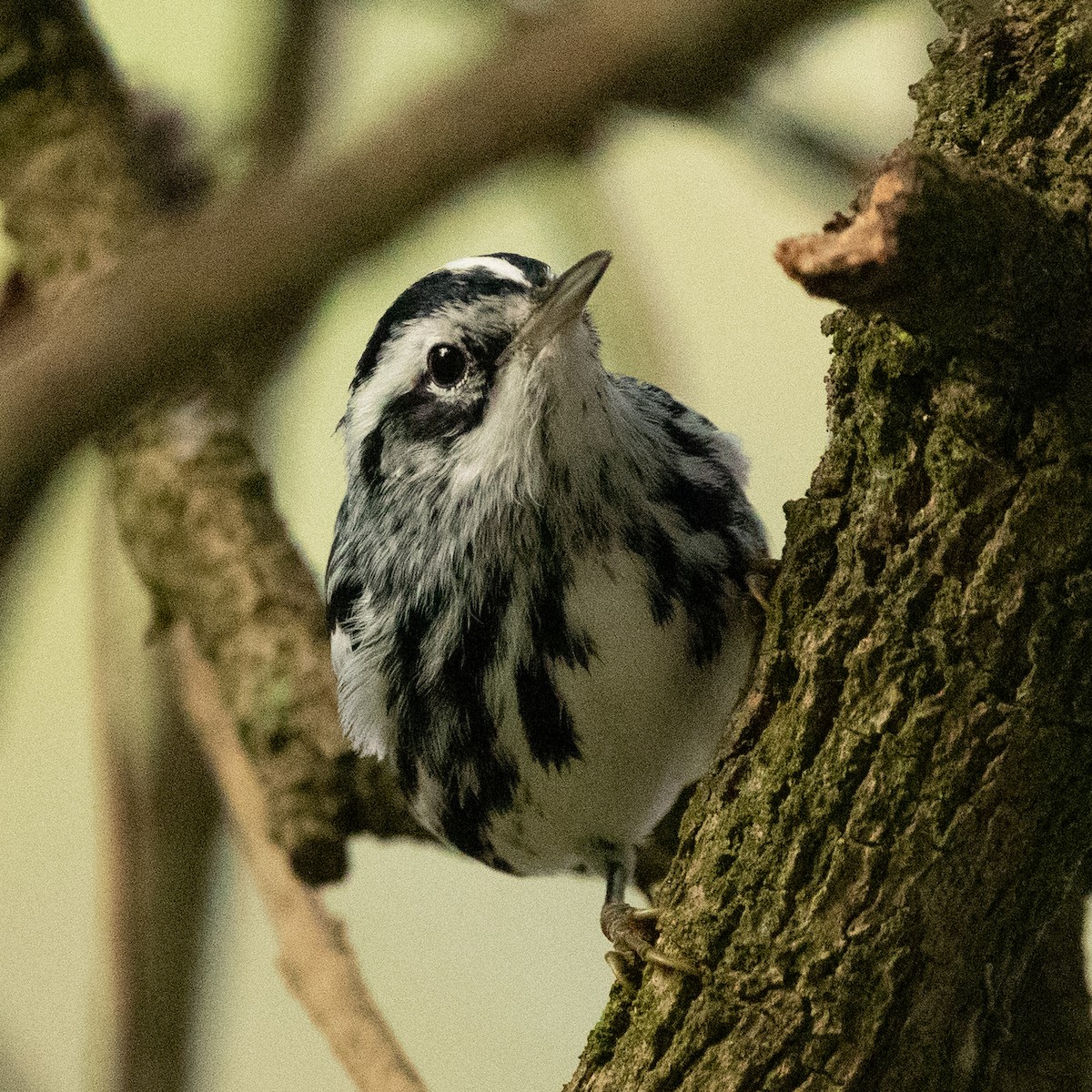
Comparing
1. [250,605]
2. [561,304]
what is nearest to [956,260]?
[561,304]

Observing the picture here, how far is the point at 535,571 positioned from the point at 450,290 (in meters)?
0.60

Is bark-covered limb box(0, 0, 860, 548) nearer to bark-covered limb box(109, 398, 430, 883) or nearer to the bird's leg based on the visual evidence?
the bird's leg

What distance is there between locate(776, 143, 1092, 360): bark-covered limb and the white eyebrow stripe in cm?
127

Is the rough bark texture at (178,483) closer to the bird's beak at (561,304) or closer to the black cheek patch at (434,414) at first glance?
the black cheek patch at (434,414)

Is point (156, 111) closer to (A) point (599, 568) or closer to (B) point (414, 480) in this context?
(B) point (414, 480)

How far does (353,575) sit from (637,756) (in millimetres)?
739

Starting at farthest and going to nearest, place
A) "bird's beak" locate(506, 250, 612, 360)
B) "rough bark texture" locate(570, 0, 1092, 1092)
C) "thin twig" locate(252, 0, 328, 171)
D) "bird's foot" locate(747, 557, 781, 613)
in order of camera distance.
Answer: "thin twig" locate(252, 0, 328, 171), "bird's beak" locate(506, 250, 612, 360), "bird's foot" locate(747, 557, 781, 613), "rough bark texture" locate(570, 0, 1092, 1092)

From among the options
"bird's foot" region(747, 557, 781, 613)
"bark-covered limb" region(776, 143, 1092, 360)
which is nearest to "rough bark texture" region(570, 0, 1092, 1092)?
"bark-covered limb" region(776, 143, 1092, 360)

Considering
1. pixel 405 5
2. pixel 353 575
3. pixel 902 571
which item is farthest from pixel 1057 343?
pixel 405 5

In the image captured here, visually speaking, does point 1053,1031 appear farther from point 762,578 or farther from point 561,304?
point 561,304

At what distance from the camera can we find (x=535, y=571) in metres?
2.84

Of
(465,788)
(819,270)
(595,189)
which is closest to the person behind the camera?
(819,270)

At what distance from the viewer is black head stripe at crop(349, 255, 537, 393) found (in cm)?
295

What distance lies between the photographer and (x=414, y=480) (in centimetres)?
308
